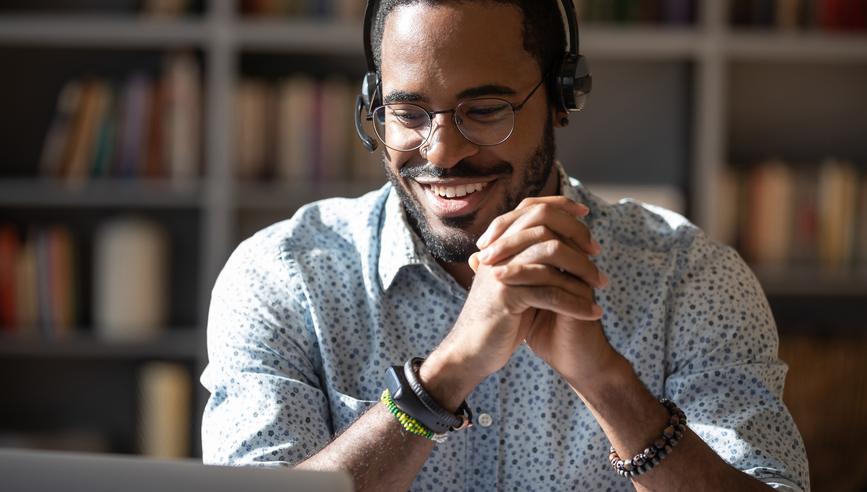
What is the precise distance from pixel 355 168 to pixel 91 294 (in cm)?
97

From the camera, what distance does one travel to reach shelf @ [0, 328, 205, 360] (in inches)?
90.9

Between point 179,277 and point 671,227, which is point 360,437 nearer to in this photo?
point 671,227

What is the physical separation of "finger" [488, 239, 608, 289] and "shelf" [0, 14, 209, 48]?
1.71 metres

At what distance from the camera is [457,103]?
42.0 inches

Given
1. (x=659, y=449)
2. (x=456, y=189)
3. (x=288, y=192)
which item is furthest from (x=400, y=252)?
(x=288, y=192)

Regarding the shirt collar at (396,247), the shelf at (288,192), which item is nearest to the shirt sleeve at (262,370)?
the shirt collar at (396,247)

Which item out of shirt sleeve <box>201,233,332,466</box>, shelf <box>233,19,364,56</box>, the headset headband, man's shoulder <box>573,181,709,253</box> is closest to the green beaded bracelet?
shirt sleeve <box>201,233,332,466</box>

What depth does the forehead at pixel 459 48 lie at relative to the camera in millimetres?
1057

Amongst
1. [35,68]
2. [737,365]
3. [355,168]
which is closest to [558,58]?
[737,365]

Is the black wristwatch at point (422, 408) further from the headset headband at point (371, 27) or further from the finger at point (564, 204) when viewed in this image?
the headset headband at point (371, 27)

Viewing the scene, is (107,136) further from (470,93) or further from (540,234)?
(540,234)

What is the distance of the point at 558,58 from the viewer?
1143 millimetres

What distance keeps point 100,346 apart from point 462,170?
169cm

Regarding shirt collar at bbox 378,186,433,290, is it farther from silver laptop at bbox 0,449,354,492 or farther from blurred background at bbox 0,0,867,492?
blurred background at bbox 0,0,867,492
